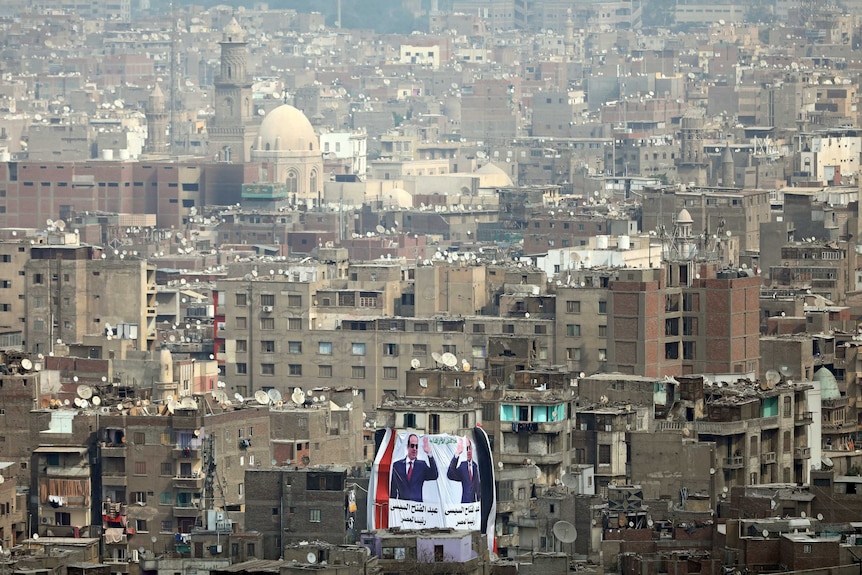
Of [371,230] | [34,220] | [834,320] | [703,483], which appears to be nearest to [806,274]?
[834,320]

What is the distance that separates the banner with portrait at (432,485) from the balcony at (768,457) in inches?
268

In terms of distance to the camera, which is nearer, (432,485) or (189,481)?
(432,485)

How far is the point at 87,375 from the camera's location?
82375mm

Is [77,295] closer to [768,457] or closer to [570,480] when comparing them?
[768,457]

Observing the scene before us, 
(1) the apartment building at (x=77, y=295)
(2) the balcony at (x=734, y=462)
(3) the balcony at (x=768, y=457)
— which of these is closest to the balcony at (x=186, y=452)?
(2) the balcony at (x=734, y=462)

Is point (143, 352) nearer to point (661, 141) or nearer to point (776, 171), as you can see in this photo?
point (776, 171)

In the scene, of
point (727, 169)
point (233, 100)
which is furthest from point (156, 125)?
point (727, 169)

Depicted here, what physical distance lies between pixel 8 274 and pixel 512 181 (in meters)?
76.8

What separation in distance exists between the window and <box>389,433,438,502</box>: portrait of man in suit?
5390 mm

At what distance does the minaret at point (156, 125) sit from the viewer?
184125 millimetres

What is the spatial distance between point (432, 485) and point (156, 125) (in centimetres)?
12314

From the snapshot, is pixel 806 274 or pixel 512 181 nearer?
pixel 806 274

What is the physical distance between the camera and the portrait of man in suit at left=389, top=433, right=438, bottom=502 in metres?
63.4

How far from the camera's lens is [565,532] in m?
60.2
